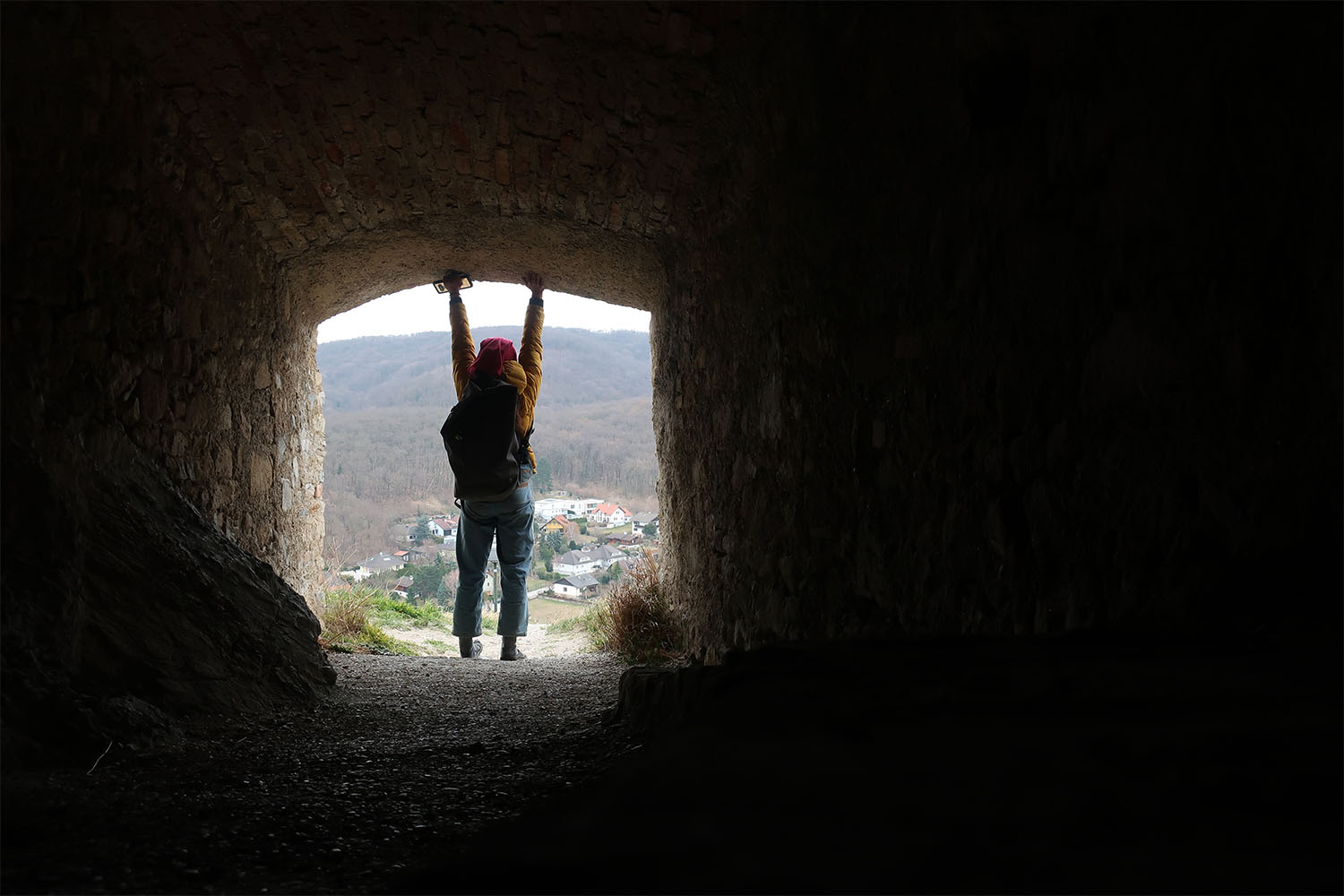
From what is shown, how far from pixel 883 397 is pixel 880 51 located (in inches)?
30.7

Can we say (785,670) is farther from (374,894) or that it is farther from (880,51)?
(880,51)

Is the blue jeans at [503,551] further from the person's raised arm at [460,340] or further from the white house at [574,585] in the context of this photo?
the white house at [574,585]

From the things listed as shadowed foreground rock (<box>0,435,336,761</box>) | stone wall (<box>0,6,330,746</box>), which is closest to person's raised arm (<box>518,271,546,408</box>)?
stone wall (<box>0,6,330,746</box>)

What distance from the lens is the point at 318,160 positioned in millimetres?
3248

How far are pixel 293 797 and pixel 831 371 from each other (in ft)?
5.15

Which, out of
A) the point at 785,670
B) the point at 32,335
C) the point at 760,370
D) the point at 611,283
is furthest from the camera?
the point at 611,283

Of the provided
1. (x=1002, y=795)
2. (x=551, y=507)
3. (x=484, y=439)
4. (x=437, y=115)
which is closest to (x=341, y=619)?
(x=484, y=439)

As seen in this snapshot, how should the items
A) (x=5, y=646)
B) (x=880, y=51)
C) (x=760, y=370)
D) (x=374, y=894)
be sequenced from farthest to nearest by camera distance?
(x=760, y=370)
(x=880, y=51)
(x=5, y=646)
(x=374, y=894)

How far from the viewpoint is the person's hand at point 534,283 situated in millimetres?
5027

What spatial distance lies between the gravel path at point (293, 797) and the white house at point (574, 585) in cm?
946

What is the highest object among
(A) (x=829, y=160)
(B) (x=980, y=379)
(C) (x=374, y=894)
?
(A) (x=829, y=160)

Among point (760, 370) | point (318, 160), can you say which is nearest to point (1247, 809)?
point (760, 370)

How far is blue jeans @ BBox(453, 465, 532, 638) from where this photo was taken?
496 centimetres

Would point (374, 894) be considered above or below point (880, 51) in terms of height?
below
